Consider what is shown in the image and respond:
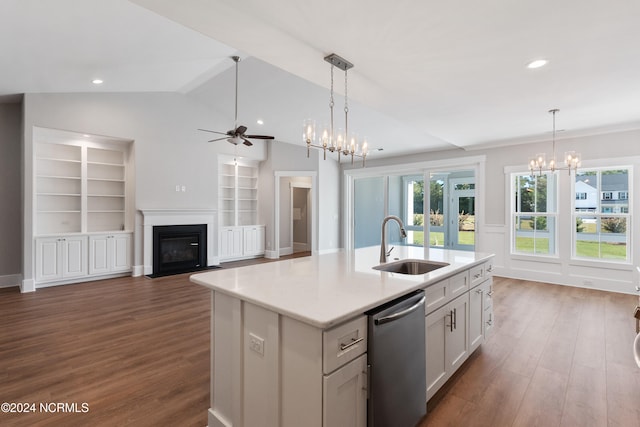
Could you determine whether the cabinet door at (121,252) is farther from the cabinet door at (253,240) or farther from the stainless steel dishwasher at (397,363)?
the stainless steel dishwasher at (397,363)

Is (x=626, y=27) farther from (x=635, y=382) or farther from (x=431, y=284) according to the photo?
(x=635, y=382)

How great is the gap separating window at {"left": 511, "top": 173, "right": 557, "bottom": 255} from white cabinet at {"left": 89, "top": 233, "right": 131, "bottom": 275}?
737 cm

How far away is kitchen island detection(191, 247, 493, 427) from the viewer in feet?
3.93

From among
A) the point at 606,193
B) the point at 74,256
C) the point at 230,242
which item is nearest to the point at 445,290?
the point at 606,193

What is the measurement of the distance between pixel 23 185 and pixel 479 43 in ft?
20.7

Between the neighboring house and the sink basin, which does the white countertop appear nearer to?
the sink basin

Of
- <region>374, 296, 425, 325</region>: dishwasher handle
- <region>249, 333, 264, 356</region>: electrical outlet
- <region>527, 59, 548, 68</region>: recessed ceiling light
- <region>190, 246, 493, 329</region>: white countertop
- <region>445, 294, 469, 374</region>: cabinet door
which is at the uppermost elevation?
<region>527, 59, 548, 68</region>: recessed ceiling light

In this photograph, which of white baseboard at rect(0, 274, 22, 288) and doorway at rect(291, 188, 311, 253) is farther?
doorway at rect(291, 188, 311, 253)

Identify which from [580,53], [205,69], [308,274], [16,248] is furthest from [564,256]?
[16,248]

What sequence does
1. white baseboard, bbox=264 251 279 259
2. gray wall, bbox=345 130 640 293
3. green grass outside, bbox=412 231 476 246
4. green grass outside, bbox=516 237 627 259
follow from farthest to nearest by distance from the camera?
white baseboard, bbox=264 251 279 259
green grass outside, bbox=412 231 476 246
green grass outside, bbox=516 237 627 259
gray wall, bbox=345 130 640 293

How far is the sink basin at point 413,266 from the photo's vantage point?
7.90 ft

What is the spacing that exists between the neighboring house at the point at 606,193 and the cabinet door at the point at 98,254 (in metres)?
8.26

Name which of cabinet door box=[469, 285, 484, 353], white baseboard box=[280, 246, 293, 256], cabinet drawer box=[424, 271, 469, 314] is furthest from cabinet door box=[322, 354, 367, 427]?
white baseboard box=[280, 246, 293, 256]

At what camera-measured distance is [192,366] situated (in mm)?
2441
